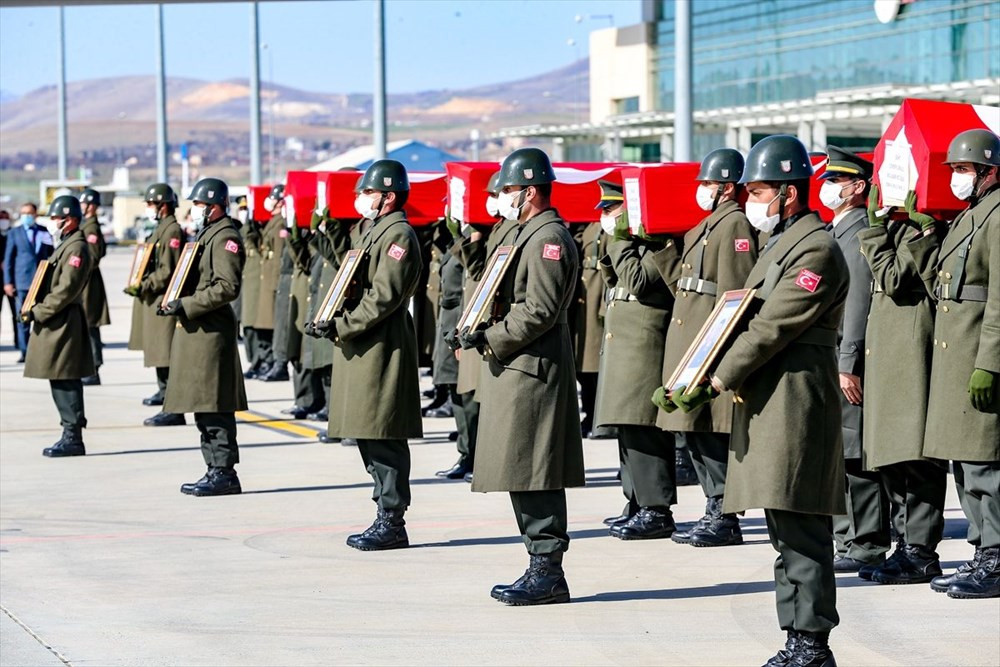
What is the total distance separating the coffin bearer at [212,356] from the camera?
11.2 m

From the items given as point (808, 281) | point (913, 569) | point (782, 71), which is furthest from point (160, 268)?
point (782, 71)

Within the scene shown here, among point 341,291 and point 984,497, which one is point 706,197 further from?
point 984,497

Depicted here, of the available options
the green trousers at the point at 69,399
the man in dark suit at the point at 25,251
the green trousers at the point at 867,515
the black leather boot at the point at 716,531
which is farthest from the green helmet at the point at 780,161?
the man in dark suit at the point at 25,251

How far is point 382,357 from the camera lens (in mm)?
9492

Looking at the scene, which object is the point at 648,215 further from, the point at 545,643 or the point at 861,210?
the point at 545,643

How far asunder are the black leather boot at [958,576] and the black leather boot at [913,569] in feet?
0.50

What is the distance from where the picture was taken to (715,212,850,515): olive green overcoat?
6.35 metres

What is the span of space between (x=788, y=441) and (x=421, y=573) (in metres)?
2.81

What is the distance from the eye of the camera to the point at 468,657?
6938 millimetres

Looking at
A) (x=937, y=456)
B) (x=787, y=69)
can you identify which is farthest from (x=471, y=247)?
(x=787, y=69)

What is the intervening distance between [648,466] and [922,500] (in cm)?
175

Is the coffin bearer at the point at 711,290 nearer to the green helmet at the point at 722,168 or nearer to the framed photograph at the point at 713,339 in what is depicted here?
the green helmet at the point at 722,168

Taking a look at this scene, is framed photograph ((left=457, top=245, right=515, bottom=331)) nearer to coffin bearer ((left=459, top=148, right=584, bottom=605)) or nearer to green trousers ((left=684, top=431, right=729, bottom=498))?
coffin bearer ((left=459, top=148, right=584, bottom=605))

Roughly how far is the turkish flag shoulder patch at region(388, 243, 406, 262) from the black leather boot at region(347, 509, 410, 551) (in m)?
1.41
